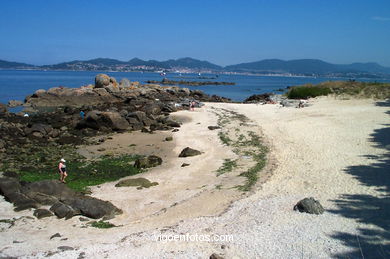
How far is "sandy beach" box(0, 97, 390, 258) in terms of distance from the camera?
8.90m

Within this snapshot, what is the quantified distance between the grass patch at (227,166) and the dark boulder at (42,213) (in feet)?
24.6

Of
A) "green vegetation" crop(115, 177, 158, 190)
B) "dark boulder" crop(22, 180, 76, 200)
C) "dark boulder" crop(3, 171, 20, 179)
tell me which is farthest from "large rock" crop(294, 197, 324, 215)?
"dark boulder" crop(3, 171, 20, 179)

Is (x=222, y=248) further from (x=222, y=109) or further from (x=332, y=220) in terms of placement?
(x=222, y=109)

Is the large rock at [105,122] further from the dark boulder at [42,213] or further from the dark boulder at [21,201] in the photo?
the dark boulder at [42,213]

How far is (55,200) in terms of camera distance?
13039mm

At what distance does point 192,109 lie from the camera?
4059cm

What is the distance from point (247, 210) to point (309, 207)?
1.91m

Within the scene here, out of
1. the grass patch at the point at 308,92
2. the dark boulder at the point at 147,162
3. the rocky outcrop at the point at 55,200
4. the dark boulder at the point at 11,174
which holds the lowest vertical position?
the dark boulder at the point at 11,174

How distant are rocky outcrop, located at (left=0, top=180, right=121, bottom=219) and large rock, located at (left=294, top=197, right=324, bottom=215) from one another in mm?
6009

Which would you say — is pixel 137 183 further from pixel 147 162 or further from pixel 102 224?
pixel 102 224

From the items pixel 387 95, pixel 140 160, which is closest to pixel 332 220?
pixel 140 160

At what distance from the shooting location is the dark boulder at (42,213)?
11902 millimetres

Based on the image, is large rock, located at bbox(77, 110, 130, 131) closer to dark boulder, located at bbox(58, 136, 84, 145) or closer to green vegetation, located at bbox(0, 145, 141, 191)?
dark boulder, located at bbox(58, 136, 84, 145)

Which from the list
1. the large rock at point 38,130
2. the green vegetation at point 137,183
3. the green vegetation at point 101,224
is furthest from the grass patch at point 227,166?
the large rock at point 38,130
